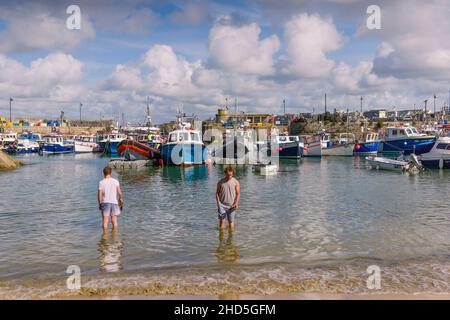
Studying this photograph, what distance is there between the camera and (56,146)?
7412cm

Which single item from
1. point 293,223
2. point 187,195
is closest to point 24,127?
point 187,195

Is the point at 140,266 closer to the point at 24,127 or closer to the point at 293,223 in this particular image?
the point at 293,223

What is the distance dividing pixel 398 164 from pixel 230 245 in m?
26.7

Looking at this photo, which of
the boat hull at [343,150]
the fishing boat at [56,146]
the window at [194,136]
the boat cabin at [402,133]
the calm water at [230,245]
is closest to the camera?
the calm water at [230,245]

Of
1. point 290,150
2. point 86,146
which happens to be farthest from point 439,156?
point 86,146

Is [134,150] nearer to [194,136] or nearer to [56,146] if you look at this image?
[194,136]

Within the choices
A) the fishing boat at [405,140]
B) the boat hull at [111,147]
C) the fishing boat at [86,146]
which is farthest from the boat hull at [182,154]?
the fishing boat at [86,146]

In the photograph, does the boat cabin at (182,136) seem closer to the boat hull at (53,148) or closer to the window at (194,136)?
the window at (194,136)

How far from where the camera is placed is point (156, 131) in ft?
291

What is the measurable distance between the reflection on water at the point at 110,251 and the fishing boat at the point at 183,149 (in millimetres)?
27771

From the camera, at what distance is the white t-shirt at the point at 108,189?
1100 cm

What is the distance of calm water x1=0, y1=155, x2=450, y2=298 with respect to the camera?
7.85 m

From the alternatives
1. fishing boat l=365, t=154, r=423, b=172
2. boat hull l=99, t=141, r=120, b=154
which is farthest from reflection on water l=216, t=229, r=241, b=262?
boat hull l=99, t=141, r=120, b=154
